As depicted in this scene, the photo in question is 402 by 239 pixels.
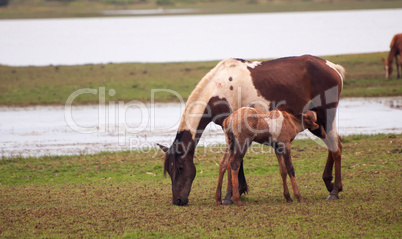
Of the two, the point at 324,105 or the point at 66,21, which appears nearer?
the point at 324,105

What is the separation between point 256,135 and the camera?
30.0ft

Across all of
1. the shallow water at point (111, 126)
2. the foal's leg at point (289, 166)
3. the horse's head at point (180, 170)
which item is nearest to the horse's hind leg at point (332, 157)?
the foal's leg at point (289, 166)

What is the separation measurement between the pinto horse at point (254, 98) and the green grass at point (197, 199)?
0.53 meters

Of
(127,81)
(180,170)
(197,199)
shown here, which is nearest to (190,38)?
(127,81)

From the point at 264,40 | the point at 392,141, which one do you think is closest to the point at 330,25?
the point at 264,40

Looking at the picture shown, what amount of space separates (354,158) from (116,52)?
3895 centimetres

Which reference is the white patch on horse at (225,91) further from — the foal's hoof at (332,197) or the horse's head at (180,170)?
the foal's hoof at (332,197)

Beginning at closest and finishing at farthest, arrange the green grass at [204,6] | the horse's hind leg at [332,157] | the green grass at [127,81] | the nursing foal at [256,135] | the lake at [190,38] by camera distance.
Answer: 1. the nursing foal at [256,135]
2. the horse's hind leg at [332,157]
3. the green grass at [127,81]
4. the lake at [190,38]
5. the green grass at [204,6]

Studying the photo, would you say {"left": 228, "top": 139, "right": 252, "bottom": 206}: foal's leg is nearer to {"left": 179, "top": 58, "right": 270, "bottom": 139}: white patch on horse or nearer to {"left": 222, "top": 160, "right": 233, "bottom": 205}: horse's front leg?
{"left": 222, "top": 160, "right": 233, "bottom": 205}: horse's front leg

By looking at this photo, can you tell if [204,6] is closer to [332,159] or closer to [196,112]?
[332,159]

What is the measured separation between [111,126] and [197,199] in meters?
9.10

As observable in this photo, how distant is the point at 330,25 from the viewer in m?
70.6

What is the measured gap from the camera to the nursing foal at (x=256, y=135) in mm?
9062

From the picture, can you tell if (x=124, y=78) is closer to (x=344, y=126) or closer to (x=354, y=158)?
(x=344, y=126)
